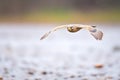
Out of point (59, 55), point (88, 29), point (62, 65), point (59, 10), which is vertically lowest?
point (62, 65)

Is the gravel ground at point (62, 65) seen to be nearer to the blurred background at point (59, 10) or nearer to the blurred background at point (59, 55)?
the blurred background at point (59, 55)

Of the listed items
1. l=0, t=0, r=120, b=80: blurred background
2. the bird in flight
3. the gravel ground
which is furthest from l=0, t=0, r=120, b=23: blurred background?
the bird in flight

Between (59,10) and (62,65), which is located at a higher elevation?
(59,10)

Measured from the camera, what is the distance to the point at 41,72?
20.9 ft

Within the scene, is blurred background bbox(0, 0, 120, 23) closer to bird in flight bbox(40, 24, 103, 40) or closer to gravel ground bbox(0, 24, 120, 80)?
gravel ground bbox(0, 24, 120, 80)

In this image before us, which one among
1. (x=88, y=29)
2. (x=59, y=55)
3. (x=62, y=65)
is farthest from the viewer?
(x=59, y=55)

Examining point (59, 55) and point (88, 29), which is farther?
point (59, 55)

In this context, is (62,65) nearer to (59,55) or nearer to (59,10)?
(59,55)

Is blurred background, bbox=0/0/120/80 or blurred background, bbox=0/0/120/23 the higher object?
blurred background, bbox=0/0/120/23

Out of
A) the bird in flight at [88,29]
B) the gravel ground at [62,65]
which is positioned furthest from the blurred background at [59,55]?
the bird in flight at [88,29]

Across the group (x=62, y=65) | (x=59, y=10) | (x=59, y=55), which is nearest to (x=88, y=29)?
(x=62, y=65)

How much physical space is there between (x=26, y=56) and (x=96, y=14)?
12649 mm

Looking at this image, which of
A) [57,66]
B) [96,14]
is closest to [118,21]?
[96,14]

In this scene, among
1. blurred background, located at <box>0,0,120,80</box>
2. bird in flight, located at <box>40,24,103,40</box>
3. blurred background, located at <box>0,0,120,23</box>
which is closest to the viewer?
bird in flight, located at <box>40,24,103,40</box>
